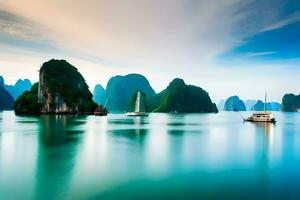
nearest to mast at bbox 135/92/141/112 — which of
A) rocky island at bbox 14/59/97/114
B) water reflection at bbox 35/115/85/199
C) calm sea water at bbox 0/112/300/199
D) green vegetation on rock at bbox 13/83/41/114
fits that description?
rocky island at bbox 14/59/97/114

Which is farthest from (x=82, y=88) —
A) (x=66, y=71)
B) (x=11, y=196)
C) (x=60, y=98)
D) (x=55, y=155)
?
(x=11, y=196)

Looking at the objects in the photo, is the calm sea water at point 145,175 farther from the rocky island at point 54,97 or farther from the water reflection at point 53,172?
the rocky island at point 54,97

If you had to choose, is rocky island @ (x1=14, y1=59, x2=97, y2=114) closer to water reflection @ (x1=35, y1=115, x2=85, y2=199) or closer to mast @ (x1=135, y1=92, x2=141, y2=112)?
mast @ (x1=135, y1=92, x2=141, y2=112)

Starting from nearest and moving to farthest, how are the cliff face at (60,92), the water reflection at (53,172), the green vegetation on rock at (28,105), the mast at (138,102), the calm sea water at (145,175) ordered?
the water reflection at (53,172)
the calm sea water at (145,175)
the mast at (138,102)
the cliff face at (60,92)
the green vegetation on rock at (28,105)

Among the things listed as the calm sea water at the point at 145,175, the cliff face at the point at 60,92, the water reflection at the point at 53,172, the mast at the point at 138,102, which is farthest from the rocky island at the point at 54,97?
the water reflection at the point at 53,172

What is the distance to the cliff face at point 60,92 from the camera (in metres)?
134

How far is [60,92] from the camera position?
135875 millimetres

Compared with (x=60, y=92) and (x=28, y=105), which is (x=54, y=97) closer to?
(x=60, y=92)

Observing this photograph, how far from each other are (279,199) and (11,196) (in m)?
12.7

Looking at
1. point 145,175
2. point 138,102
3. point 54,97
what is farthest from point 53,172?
point 54,97

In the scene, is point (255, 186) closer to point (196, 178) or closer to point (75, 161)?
point (196, 178)

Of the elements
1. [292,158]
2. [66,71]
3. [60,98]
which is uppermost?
[66,71]

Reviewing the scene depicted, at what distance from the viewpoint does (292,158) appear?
24.5m

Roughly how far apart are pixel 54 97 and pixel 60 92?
155 inches
